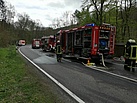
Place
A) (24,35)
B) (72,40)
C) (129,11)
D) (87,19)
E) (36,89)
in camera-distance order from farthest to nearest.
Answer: (24,35), (87,19), (129,11), (72,40), (36,89)

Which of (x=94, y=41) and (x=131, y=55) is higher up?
(x=94, y=41)

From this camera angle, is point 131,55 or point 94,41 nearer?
point 131,55

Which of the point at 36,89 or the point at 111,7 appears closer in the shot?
the point at 36,89

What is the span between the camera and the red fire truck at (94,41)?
1541 centimetres

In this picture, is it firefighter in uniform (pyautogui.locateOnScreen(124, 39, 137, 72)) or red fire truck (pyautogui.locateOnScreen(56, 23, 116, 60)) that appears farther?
red fire truck (pyautogui.locateOnScreen(56, 23, 116, 60))

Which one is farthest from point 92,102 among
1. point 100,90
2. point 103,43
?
point 103,43

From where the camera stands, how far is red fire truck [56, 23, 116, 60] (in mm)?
15415

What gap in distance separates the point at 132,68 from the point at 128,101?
6.99 metres

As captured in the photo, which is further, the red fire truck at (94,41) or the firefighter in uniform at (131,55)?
the red fire truck at (94,41)

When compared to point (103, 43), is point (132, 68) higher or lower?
lower

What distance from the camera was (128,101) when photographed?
19.0ft


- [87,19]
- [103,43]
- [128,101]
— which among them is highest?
[87,19]

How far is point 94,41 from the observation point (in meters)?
15.3

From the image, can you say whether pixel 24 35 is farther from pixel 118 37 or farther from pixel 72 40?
pixel 72 40
